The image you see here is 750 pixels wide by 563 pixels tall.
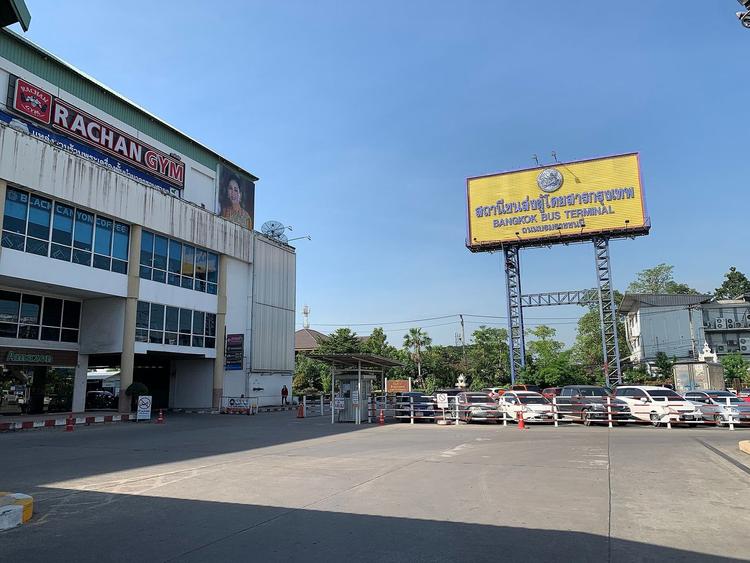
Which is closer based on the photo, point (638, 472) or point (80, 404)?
point (638, 472)

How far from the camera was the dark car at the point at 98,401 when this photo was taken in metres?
37.7

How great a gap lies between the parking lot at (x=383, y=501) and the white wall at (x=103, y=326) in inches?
514

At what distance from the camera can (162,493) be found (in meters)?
9.20

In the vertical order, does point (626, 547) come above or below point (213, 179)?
below

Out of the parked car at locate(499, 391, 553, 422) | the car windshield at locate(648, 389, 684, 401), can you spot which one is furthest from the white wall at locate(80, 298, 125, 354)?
the car windshield at locate(648, 389, 684, 401)

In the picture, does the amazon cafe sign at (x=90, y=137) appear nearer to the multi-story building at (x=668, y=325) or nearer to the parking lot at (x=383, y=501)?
the parking lot at (x=383, y=501)

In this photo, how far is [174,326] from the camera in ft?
108

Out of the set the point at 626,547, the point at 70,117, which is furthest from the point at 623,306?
the point at 626,547

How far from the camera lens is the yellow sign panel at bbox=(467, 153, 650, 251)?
44.1 metres

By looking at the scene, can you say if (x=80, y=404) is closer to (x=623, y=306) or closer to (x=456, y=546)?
(x=456, y=546)

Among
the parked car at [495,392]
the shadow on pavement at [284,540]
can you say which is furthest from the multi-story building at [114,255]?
the shadow on pavement at [284,540]

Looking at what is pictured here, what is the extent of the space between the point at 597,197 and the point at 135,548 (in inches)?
1783

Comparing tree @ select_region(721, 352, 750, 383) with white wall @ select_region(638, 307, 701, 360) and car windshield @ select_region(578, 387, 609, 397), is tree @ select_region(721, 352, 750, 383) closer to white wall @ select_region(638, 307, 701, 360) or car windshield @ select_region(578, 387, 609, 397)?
white wall @ select_region(638, 307, 701, 360)

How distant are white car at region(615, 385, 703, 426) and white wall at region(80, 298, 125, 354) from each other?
2536 centimetres
